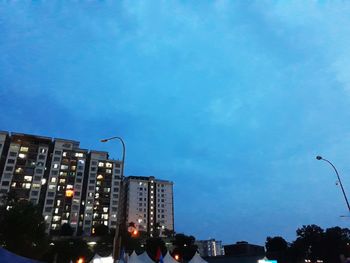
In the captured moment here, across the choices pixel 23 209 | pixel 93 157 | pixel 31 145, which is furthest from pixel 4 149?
pixel 23 209

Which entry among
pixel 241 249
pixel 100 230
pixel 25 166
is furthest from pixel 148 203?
pixel 241 249

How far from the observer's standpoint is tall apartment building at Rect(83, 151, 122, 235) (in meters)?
124

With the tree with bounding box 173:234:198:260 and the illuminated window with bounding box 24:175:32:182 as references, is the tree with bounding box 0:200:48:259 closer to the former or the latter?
the tree with bounding box 173:234:198:260

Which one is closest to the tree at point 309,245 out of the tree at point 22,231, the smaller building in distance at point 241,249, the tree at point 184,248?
the smaller building in distance at point 241,249

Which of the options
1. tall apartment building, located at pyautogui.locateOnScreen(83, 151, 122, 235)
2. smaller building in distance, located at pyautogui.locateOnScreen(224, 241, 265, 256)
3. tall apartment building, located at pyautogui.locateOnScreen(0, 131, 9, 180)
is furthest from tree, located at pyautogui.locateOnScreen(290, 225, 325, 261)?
tall apartment building, located at pyautogui.locateOnScreen(0, 131, 9, 180)

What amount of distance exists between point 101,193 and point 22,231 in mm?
87999

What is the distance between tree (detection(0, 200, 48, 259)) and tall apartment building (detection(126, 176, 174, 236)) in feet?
366

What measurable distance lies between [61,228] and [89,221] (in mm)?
15866

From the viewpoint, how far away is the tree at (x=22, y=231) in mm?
43031

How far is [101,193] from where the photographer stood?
131 m

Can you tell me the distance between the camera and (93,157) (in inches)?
5276

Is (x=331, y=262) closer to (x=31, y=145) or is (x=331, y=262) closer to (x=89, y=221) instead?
(x=89, y=221)

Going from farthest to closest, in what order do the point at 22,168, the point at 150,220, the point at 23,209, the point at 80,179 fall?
the point at 150,220
the point at 80,179
the point at 22,168
the point at 23,209

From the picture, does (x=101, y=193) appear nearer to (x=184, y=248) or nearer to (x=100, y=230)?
(x=100, y=230)
